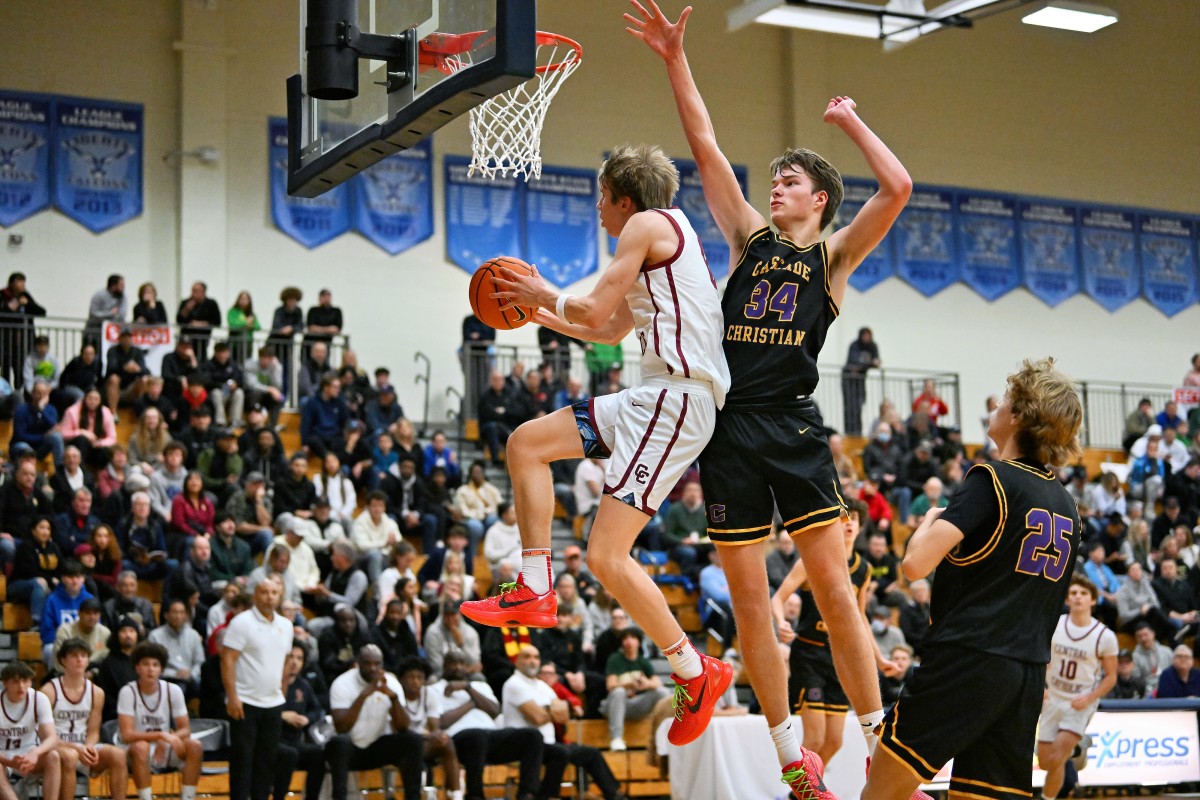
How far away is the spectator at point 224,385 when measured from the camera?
17844 millimetres

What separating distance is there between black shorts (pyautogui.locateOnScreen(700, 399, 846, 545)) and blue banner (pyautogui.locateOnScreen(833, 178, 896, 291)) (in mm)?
19816

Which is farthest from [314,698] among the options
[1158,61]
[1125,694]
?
[1158,61]

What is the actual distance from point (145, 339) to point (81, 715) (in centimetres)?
758

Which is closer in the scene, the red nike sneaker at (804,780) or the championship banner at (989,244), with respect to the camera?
the red nike sneaker at (804,780)

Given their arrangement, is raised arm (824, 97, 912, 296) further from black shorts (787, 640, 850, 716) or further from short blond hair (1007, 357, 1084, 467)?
black shorts (787, 640, 850, 716)

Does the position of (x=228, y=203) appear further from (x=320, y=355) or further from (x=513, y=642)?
(x=513, y=642)

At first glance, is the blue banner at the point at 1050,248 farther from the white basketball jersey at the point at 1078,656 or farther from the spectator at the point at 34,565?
the spectator at the point at 34,565

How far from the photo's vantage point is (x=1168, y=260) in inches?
1102

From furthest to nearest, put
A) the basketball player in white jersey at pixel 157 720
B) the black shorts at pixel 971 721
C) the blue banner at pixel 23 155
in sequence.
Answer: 1. the blue banner at pixel 23 155
2. the basketball player in white jersey at pixel 157 720
3. the black shorts at pixel 971 721

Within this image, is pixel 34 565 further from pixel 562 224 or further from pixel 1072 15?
pixel 1072 15

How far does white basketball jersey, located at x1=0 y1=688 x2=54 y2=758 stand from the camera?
1142cm

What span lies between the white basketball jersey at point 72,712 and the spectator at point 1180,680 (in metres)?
11.5

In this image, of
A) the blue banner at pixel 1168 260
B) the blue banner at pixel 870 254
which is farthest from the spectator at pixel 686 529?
the blue banner at pixel 1168 260

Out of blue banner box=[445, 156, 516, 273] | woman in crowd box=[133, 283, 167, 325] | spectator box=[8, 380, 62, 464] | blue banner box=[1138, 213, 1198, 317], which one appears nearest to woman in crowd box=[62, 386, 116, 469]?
spectator box=[8, 380, 62, 464]
